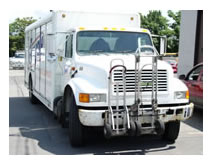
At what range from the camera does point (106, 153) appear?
5.56m

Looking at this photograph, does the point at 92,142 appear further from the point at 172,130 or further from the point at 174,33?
the point at 174,33

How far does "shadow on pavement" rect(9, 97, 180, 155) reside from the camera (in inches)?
224

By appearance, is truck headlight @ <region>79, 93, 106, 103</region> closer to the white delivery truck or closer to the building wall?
the white delivery truck

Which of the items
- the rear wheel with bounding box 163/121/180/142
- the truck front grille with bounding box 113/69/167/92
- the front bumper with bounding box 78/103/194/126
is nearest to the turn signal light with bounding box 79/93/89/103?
the front bumper with bounding box 78/103/194/126

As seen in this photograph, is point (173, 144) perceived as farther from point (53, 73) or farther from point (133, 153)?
point (53, 73)

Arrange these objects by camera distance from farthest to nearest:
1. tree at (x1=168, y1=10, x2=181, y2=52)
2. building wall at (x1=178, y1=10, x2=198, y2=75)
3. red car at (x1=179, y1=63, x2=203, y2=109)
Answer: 1. tree at (x1=168, y1=10, x2=181, y2=52)
2. building wall at (x1=178, y1=10, x2=198, y2=75)
3. red car at (x1=179, y1=63, x2=203, y2=109)

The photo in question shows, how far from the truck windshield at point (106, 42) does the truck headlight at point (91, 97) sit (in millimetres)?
1370

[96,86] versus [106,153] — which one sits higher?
[96,86]

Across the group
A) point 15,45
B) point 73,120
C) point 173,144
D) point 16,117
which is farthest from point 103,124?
point 15,45

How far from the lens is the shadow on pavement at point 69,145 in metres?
5.70

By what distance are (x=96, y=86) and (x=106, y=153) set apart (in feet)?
4.26

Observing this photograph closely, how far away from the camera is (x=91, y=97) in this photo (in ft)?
17.1

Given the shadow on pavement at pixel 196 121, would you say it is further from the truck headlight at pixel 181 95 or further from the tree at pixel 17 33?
the tree at pixel 17 33

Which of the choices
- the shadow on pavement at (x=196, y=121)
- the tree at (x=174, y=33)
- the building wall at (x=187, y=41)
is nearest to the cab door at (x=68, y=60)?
the shadow on pavement at (x=196, y=121)
